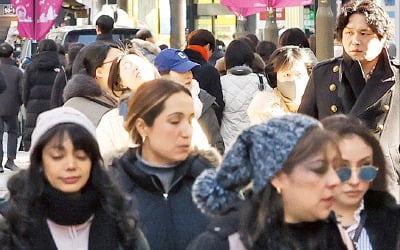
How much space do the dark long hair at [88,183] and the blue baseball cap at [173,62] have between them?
10.8 feet

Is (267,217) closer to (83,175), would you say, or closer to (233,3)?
(83,175)

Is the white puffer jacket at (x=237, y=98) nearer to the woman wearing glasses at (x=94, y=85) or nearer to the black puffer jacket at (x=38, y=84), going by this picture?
the woman wearing glasses at (x=94, y=85)

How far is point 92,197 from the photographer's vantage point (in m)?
4.44

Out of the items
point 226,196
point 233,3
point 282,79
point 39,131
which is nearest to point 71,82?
point 282,79

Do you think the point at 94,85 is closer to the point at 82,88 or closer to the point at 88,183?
the point at 82,88

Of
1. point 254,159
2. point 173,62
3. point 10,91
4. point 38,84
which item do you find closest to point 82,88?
point 173,62

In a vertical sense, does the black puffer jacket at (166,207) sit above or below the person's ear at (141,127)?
below

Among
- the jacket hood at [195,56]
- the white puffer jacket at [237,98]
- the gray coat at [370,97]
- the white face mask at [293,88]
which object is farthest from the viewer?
the jacket hood at [195,56]

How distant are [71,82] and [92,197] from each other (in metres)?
3.36

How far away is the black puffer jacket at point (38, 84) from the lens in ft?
49.1

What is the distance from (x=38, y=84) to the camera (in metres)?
15.3

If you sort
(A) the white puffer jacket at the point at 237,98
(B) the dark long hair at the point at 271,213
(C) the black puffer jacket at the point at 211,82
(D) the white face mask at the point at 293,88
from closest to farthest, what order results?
1. (B) the dark long hair at the point at 271,213
2. (D) the white face mask at the point at 293,88
3. (A) the white puffer jacket at the point at 237,98
4. (C) the black puffer jacket at the point at 211,82

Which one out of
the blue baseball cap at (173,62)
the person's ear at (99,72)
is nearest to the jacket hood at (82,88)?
the person's ear at (99,72)

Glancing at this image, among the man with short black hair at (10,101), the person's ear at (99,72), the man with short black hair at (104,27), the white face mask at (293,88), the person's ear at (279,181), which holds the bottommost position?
the man with short black hair at (10,101)
